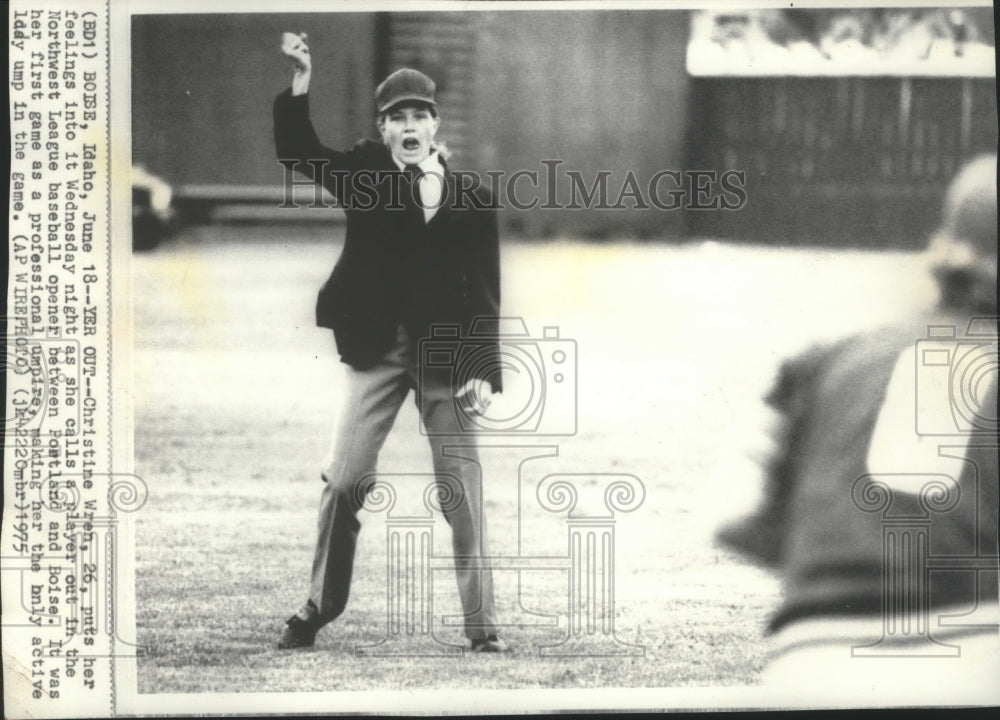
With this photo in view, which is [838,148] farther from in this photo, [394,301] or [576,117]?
[394,301]

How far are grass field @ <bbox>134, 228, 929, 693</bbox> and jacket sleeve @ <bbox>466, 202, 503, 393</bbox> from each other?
34mm

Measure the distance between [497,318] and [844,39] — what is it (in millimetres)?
822

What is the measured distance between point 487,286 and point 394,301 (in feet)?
0.56

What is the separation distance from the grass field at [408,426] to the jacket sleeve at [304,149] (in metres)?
0.11

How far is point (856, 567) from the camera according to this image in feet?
7.52

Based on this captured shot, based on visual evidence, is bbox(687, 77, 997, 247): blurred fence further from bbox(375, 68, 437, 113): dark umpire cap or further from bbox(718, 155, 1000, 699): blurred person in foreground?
bbox(375, 68, 437, 113): dark umpire cap

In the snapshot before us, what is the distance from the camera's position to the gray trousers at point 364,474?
7.43 ft

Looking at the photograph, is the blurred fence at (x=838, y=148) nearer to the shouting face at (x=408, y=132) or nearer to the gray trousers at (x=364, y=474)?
the shouting face at (x=408, y=132)

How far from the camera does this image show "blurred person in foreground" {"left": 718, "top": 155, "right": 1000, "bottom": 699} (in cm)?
229

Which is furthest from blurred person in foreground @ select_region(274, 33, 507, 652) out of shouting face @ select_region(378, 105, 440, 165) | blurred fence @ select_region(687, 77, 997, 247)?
blurred fence @ select_region(687, 77, 997, 247)

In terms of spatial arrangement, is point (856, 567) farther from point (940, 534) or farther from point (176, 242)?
point (176, 242)

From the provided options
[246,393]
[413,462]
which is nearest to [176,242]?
[246,393]

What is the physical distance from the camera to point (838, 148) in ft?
7.46

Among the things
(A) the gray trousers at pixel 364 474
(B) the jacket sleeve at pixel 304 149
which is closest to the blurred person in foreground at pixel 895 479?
(A) the gray trousers at pixel 364 474
